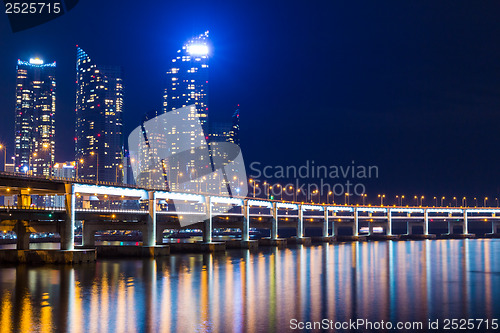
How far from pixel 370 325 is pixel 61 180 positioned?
59.9m

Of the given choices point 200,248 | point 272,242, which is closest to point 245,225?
point 272,242

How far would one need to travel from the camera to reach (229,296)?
5028 cm

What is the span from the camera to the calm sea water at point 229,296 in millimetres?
38219

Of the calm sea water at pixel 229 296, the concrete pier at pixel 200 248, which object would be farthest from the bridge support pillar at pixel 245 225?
the calm sea water at pixel 229 296

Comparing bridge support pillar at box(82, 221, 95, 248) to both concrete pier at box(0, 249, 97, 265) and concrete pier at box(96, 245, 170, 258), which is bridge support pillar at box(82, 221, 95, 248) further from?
concrete pier at box(0, 249, 97, 265)

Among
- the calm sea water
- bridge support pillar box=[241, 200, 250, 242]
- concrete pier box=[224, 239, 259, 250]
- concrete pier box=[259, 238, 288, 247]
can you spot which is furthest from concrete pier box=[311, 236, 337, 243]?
the calm sea water

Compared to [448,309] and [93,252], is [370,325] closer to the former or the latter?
[448,309]

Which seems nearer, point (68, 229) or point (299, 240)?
point (68, 229)

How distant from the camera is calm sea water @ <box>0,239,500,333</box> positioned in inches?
1505

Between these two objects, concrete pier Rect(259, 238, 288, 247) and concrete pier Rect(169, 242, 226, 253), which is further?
concrete pier Rect(259, 238, 288, 247)

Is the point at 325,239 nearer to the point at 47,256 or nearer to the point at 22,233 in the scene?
the point at 22,233

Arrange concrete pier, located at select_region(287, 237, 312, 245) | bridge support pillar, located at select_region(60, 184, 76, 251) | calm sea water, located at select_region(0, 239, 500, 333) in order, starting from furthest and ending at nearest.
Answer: concrete pier, located at select_region(287, 237, 312, 245), bridge support pillar, located at select_region(60, 184, 76, 251), calm sea water, located at select_region(0, 239, 500, 333)

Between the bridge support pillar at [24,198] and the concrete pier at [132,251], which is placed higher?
the bridge support pillar at [24,198]

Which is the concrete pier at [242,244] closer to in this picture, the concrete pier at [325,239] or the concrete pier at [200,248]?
the concrete pier at [200,248]
